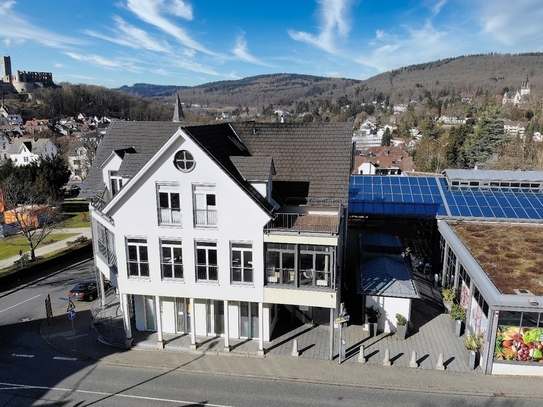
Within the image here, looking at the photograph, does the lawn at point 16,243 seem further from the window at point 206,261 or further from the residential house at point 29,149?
the residential house at point 29,149

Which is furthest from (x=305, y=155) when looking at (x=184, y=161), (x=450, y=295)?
(x=450, y=295)

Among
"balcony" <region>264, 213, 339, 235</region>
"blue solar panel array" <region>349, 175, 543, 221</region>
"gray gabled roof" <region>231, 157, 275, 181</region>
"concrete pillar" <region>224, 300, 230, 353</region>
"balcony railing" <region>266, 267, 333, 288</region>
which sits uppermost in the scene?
"gray gabled roof" <region>231, 157, 275, 181</region>

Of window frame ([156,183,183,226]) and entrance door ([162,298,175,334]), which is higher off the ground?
window frame ([156,183,183,226])

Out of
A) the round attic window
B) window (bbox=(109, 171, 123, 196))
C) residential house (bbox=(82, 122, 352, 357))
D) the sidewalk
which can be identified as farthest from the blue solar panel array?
window (bbox=(109, 171, 123, 196))

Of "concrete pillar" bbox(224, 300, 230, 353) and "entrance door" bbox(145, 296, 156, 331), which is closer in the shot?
"concrete pillar" bbox(224, 300, 230, 353)

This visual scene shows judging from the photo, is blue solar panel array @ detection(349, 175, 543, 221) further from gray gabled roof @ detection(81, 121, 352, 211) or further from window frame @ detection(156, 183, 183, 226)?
window frame @ detection(156, 183, 183, 226)

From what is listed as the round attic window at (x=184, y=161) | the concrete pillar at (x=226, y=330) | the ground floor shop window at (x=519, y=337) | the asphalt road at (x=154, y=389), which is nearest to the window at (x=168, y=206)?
the round attic window at (x=184, y=161)

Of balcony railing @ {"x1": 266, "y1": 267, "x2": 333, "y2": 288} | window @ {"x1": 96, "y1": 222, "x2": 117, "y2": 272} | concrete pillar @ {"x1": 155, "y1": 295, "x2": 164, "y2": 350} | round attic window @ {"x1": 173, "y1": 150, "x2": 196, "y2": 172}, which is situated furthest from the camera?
window @ {"x1": 96, "y1": 222, "x2": 117, "y2": 272}
